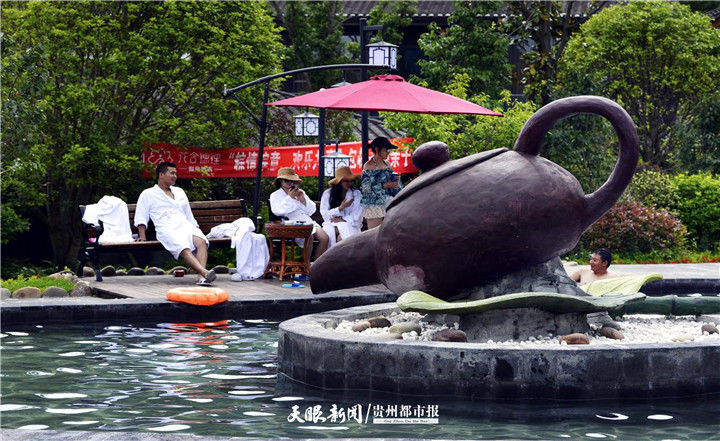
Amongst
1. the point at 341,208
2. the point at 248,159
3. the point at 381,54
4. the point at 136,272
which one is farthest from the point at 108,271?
the point at 248,159

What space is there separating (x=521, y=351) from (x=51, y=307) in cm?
579

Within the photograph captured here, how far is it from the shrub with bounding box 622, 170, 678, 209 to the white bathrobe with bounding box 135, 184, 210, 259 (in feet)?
32.2

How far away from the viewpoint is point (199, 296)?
11.8 meters

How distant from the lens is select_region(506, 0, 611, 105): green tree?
23984mm

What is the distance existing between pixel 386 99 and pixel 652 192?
28.8 feet

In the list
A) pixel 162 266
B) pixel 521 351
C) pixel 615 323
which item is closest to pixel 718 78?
pixel 162 266

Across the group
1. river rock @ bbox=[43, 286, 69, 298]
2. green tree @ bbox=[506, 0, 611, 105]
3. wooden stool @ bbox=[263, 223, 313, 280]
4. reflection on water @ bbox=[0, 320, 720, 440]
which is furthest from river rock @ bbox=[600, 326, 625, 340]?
green tree @ bbox=[506, 0, 611, 105]

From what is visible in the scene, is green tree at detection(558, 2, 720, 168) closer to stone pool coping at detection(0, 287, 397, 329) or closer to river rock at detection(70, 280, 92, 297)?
stone pool coping at detection(0, 287, 397, 329)

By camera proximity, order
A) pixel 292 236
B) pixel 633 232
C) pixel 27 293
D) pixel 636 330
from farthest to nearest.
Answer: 1. pixel 633 232
2. pixel 292 236
3. pixel 27 293
4. pixel 636 330

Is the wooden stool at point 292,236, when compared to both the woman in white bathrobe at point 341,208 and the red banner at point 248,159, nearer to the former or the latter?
the woman in white bathrobe at point 341,208

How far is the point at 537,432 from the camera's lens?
22.1ft

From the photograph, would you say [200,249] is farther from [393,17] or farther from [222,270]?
[393,17]

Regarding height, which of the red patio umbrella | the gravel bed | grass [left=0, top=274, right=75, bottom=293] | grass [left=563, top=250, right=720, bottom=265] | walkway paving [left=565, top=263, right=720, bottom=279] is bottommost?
the gravel bed

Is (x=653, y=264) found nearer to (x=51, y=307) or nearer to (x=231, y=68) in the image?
(x=231, y=68)
